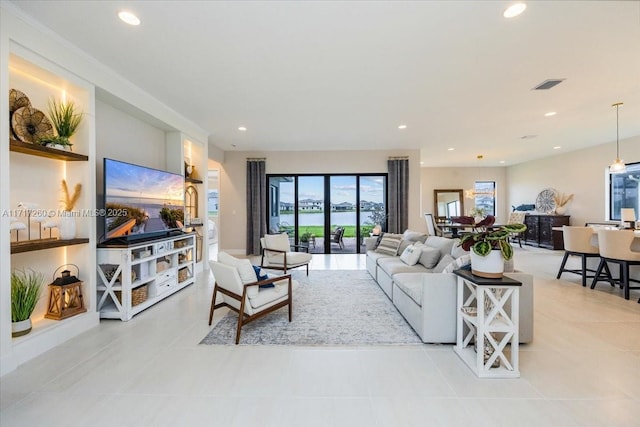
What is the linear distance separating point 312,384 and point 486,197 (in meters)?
11.1

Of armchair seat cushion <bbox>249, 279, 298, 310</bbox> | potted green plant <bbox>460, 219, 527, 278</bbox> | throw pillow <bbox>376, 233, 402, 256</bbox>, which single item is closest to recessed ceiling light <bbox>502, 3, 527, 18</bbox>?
potted green plant <bbox>460, 219, 527, 278</bbox>

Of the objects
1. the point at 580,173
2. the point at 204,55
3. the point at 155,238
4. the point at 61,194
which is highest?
the point at 204,55

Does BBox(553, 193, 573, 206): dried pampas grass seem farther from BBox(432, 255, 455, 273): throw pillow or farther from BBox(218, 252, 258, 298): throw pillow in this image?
BBox(218, 252, 258, 298): throw pillow

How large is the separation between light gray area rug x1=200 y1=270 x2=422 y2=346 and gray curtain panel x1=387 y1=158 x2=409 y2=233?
3.41 metres

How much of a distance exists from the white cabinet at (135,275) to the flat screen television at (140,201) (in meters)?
0.19

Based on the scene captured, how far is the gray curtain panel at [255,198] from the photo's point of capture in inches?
290

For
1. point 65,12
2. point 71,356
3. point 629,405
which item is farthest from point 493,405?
point 65,12

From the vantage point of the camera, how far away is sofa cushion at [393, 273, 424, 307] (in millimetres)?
2777

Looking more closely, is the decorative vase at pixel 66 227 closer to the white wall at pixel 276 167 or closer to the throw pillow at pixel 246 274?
the throw pillow at pixel 246 274

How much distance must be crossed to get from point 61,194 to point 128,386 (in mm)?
2188

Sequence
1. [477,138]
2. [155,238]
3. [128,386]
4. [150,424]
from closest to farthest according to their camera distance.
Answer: [150,424]
[128,386]
[155,238]
[477,138]

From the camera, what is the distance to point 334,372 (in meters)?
2.18

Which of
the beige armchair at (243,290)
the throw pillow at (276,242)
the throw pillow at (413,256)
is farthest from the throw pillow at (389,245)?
the beige armchair at (243,290)

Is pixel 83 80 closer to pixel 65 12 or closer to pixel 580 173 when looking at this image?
pixel 65 12
